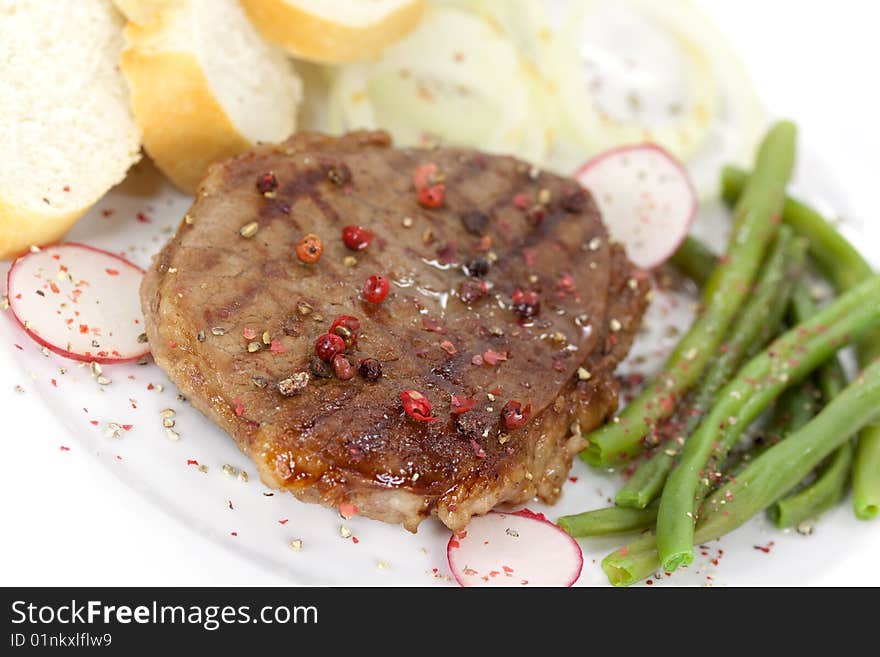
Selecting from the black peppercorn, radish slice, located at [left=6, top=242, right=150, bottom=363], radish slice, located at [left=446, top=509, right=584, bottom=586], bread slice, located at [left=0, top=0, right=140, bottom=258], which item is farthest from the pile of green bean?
bread slice, located at [left=0, top=0, right=140, bottom=258]

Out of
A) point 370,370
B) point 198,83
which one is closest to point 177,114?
point 198,83

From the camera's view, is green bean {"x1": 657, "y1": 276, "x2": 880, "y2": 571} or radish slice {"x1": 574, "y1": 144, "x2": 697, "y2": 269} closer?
green bean {"x1": 657, "y1": 276, "x2": 880, "y2": 571}

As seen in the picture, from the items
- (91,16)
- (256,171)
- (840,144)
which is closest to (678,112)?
(840,144)

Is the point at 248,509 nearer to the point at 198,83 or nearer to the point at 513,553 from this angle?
the point at 513,553

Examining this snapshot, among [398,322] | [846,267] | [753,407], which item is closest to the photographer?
[398,322]

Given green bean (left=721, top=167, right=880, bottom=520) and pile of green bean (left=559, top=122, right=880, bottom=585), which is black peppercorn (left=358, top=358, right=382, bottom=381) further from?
green bean (left=721, top=167, right=880, bottom=520)

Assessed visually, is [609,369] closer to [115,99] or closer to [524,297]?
[524,297]
